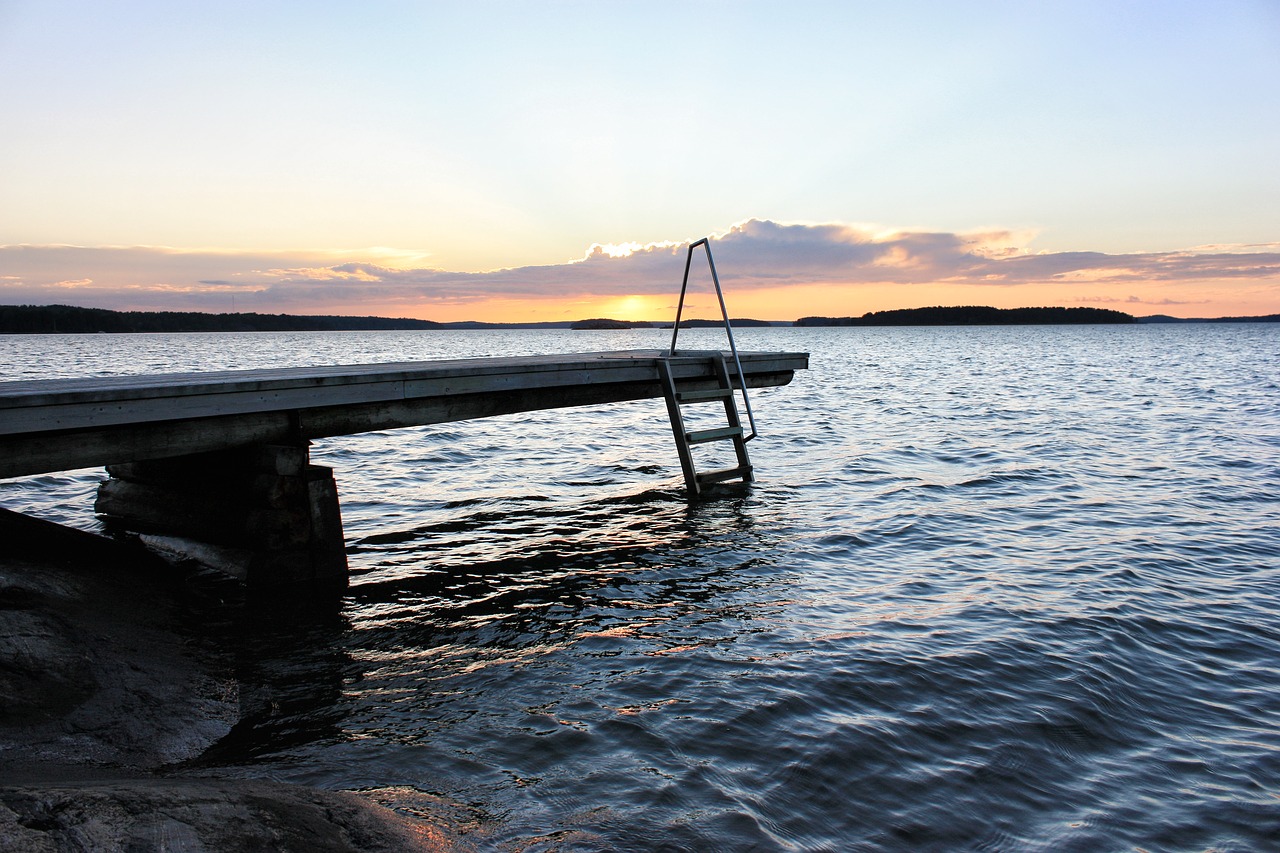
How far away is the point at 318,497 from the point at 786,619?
402 cm

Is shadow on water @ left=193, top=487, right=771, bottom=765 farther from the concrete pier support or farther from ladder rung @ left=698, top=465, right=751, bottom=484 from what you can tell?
ladder rung @ left=698, top=465, right=751, bottom=484

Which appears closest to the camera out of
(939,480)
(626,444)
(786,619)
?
(786,619)

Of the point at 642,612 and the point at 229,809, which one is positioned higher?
the point at 229,809

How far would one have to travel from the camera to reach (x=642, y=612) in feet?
20.4

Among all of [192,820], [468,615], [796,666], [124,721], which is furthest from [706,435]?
[192,820]

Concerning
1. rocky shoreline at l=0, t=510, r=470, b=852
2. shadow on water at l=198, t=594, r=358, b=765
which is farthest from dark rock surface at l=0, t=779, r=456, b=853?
shadow on water at l=198, t=594, r=358, b=765

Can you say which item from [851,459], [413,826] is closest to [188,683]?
[413,826]

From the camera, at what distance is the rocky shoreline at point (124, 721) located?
7.85ft

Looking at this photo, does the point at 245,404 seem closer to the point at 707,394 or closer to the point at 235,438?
the point at 235,438

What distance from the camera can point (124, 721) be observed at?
382 cm

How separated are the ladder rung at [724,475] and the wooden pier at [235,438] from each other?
3218 millimetres

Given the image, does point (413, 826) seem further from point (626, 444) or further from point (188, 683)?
point (626, 444)

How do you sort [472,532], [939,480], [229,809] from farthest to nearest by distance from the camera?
[939,480] → [472,532] → [229,809]

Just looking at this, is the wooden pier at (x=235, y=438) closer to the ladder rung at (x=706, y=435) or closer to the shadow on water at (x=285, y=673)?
the shadow on water at (x=285, y=673)
